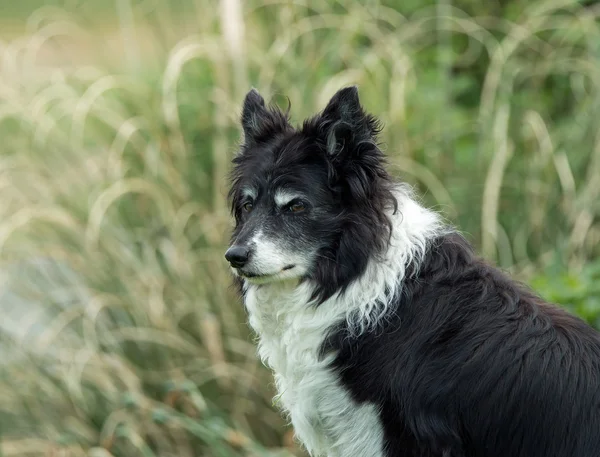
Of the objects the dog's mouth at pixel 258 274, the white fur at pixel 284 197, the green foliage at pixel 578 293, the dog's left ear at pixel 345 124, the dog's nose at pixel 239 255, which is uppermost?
the dog's left ear at pixel 345 124

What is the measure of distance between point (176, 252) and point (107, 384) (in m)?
1.06

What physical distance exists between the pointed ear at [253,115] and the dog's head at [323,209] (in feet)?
1.09

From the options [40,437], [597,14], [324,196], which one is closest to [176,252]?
[40,437]

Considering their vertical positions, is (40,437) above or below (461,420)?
below

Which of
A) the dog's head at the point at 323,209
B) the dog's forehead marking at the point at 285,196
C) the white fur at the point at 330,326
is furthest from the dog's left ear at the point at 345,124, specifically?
the white fur at the point at 330,326

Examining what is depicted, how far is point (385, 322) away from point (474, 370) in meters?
0.44

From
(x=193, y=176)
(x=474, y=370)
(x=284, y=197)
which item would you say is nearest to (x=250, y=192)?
(x=284, y=197)

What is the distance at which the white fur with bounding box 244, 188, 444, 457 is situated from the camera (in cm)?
390

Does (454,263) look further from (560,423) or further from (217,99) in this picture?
(217,99)

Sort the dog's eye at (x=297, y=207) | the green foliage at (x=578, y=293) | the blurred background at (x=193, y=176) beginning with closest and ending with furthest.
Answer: the dog's eye at (x=297, y=207)
the green foliage at (x=578, y=293)
the blurred background at (x=193, y=176)

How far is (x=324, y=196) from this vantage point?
3.97 metres

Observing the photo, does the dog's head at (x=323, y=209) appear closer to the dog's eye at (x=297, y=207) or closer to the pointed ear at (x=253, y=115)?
the dog's eye at (x=297, y=207)

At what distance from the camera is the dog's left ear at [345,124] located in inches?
151

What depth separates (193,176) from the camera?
22.4 feet
